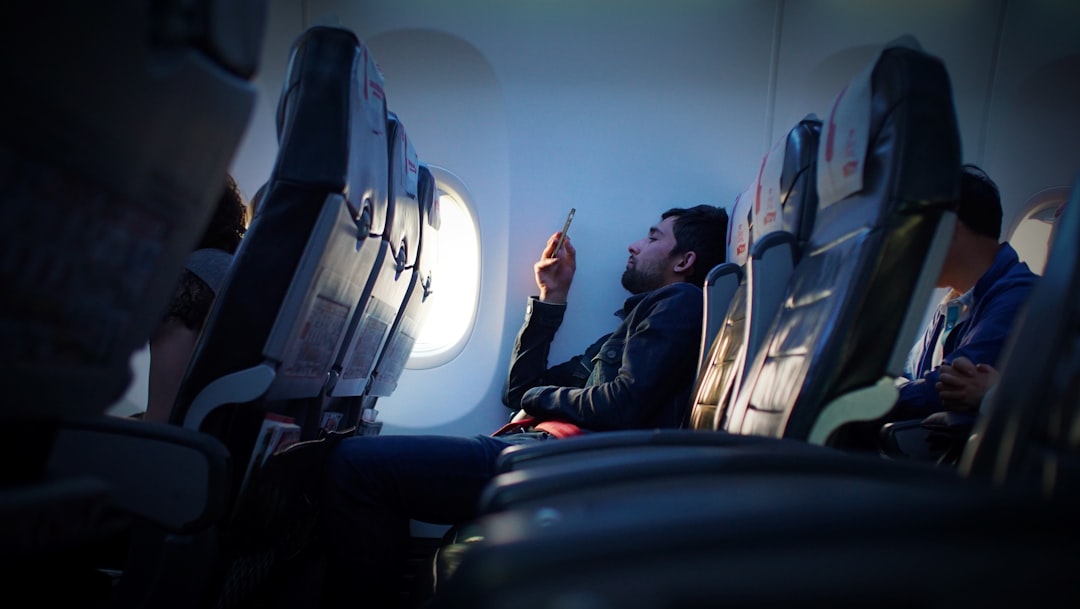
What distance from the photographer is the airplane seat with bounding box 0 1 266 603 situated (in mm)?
565

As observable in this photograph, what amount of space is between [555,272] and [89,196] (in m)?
3.11

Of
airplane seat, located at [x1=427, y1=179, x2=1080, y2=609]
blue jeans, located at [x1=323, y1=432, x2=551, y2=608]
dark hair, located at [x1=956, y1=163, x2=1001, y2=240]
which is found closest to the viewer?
airplane seat, located at [x1=427, y1=179, x2=1080, y2=609]

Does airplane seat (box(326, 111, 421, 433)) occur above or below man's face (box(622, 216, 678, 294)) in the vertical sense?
below

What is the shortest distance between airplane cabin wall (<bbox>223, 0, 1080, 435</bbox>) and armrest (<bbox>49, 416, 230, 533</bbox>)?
2557 mm

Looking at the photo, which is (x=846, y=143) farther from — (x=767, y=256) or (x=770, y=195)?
(x=770, y=195)

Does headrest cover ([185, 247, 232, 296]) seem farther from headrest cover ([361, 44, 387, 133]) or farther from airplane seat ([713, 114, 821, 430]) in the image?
airplane seat ([713, 114, 821, 430])

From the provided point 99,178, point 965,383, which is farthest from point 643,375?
point 99,178

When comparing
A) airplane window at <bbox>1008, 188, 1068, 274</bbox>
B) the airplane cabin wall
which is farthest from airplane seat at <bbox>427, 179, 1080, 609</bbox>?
airplane window at <bbox>1008, 188, 1068, 274</bbox>

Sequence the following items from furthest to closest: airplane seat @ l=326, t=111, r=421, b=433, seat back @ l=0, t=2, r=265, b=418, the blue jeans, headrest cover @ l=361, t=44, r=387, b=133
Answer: airplane seat @ l=326, t=111, r=421, b=433
the blue jeans
headrest cover @ l=361, t=44, r=387, b=133
seat back @ l=0, t=2, r=265, b=418

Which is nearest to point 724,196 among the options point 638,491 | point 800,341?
point 800,341

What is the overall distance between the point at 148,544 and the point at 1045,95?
426 cm

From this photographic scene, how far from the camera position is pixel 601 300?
3.80 metres

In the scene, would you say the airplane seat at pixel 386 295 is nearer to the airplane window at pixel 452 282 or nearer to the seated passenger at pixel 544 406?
the seated passenger at pixel 544 406

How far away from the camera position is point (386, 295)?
2352 millimetres
